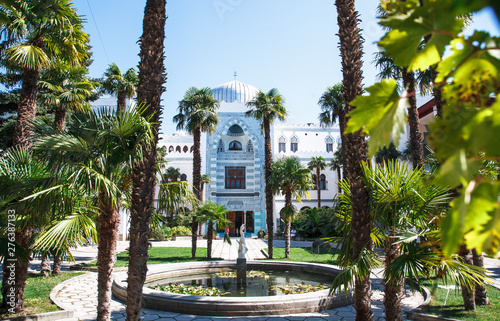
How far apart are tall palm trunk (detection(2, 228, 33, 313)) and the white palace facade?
28.8 meters

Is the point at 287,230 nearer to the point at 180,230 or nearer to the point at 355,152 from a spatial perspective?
the point at 355,152

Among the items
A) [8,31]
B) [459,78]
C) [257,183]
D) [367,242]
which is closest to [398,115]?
[459,78]

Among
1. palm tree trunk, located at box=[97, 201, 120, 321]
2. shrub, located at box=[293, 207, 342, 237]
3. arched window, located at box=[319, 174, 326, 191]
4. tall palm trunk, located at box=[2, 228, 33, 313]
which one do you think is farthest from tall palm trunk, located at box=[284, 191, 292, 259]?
arched window, located at box=[319, 174, 326, 191]

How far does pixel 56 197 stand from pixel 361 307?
5078 mm

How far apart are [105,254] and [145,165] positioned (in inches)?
73.3

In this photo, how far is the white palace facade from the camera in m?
36.9

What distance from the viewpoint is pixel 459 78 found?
0.82m

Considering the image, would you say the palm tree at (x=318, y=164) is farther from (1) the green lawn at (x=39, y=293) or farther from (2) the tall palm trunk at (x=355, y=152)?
(2) the tall palm trunk at (x=355, y=152)

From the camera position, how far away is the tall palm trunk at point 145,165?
17.4 feet

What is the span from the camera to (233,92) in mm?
40906

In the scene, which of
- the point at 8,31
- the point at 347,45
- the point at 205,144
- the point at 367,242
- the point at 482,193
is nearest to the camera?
the point at 482,193

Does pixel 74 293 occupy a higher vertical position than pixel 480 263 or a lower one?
lower

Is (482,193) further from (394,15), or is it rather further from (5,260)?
(5,260)

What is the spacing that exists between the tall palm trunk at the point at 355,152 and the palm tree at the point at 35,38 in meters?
7.04
